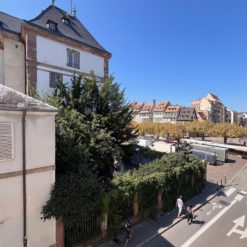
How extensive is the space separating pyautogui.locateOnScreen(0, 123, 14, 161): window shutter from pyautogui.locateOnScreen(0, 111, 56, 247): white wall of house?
0.46 feet

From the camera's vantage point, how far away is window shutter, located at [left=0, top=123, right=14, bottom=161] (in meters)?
9.68

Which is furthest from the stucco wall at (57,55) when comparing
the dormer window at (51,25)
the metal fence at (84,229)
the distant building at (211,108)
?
the distant building at (211,108)

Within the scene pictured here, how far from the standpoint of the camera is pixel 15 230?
10172 mm

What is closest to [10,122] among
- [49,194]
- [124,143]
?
[49,194]

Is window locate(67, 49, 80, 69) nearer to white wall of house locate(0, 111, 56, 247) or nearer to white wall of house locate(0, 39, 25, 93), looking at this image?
white wall of house locate(0, 39, 25, 93)

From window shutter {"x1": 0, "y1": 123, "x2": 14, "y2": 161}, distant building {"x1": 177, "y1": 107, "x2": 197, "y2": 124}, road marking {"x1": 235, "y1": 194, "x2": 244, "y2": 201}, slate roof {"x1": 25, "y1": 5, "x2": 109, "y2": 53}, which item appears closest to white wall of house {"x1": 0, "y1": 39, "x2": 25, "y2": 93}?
slate roof {"x1": 25, "y1": 5, "x2": 109, "y2": 53}

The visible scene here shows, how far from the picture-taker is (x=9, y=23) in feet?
76.7

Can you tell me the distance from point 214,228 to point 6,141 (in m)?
14.1

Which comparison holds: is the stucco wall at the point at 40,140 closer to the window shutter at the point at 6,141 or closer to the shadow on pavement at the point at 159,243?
the window shutter at the point at 6,141

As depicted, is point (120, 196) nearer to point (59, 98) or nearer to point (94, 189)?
point (94, 189)

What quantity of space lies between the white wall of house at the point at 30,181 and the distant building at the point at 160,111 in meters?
106

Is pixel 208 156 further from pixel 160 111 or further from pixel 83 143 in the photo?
pixel 160 111

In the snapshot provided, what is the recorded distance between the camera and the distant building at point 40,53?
21.3 meters

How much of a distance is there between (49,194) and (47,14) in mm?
19917
